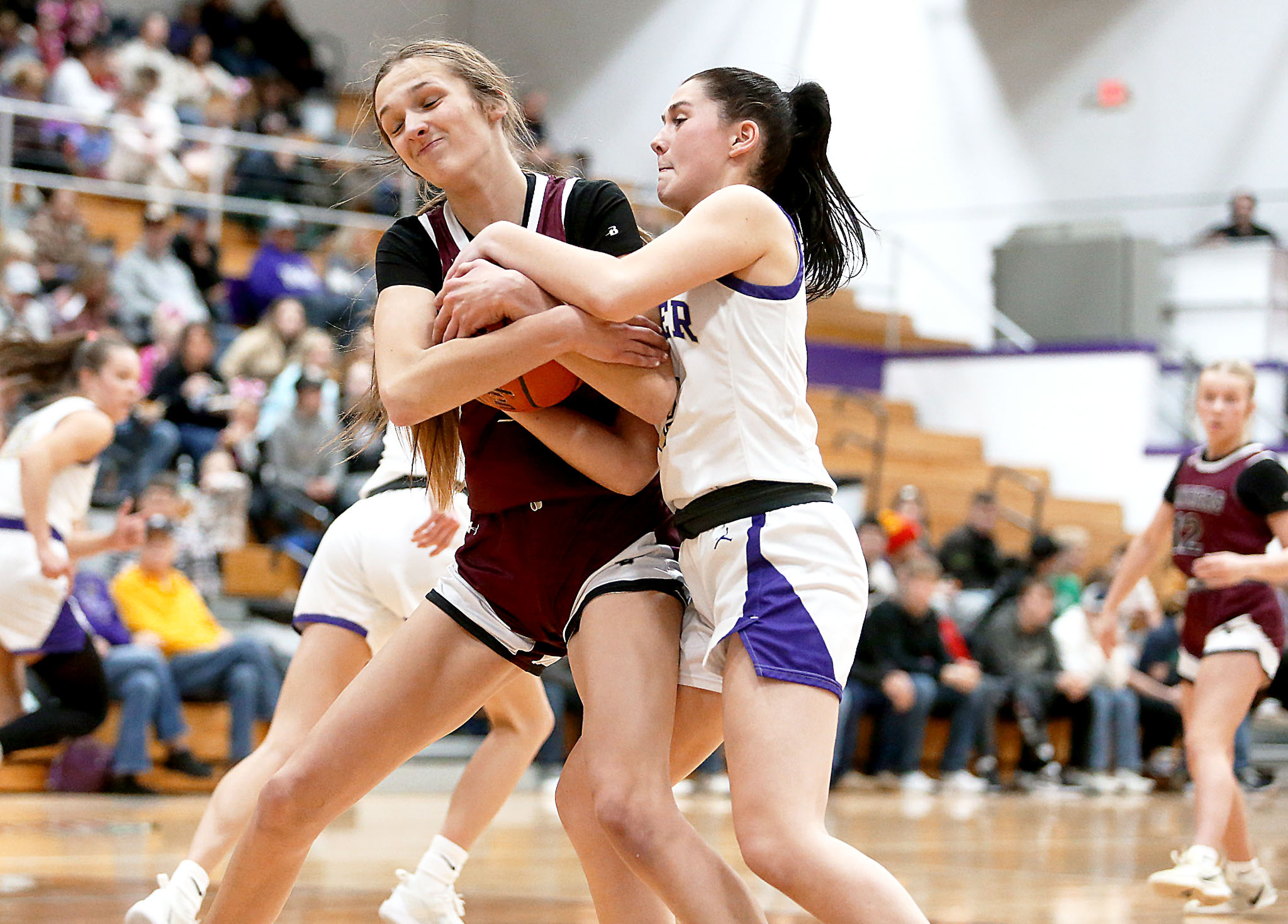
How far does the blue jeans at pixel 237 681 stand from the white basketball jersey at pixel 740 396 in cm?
479

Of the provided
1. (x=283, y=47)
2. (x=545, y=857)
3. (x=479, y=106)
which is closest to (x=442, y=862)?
(x=545, y=857)

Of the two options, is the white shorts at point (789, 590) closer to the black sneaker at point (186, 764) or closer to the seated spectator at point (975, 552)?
the black sneaker at point (186, 764)

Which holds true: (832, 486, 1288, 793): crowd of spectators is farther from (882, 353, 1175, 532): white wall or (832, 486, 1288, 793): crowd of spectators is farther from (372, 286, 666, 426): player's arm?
(372, 286, 666, 426): player's arm

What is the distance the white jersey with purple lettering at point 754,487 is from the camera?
250cm

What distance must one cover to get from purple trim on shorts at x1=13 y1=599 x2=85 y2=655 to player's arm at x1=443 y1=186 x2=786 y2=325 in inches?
138

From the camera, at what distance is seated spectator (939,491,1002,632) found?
10.5m

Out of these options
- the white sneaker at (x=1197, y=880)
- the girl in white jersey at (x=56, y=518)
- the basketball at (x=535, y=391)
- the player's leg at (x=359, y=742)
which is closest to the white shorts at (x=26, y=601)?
the girl in white jersey at (x=56, y=518)

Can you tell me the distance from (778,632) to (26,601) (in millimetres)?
3717

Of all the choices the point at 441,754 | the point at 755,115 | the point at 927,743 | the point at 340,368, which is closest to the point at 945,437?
the point at 927,743

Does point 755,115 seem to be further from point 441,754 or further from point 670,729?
point 441,754

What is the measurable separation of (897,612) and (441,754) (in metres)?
2.62

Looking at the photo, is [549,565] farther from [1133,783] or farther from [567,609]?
[1133,783]

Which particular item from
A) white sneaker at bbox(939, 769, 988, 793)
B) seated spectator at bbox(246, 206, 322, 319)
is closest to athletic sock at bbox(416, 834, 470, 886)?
white sneaker at bbox(939, 769, 988, 793)

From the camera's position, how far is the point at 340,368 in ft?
32.4
